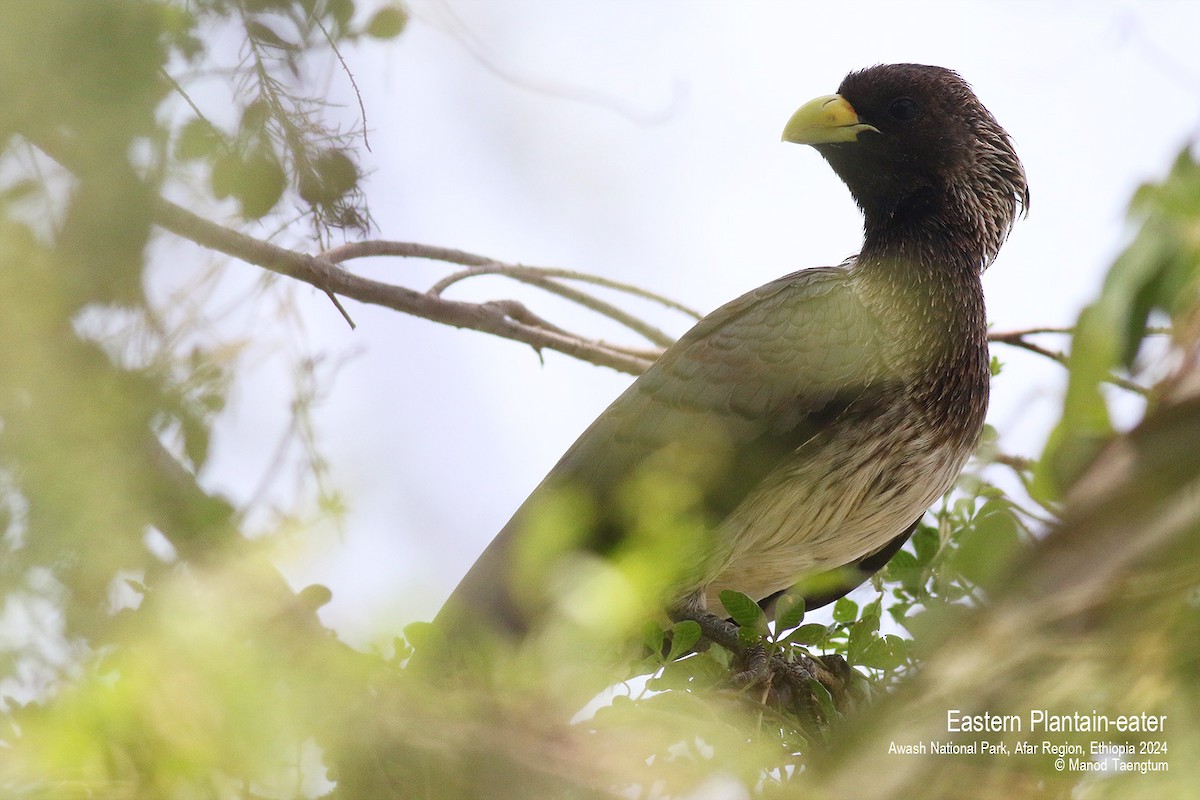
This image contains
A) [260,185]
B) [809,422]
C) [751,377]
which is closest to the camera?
[260,185]

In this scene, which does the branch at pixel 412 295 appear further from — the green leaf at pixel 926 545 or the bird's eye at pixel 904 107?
the bird's eye at pixel 904 107

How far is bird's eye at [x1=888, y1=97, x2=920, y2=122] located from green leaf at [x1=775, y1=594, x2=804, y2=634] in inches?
84.0

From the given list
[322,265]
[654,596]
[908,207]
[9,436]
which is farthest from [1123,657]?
[908,207]

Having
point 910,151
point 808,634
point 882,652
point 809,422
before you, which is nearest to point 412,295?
point 809,422

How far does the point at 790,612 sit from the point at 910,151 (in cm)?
209

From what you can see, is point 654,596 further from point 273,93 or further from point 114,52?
point 273,93

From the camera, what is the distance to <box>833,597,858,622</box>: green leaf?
9.66 ft

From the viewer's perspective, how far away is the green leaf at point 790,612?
102 inches

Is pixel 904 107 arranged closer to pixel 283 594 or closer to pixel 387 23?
pixel 387 23

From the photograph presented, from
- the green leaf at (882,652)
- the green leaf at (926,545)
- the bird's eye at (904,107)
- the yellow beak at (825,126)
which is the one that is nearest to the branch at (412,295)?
the yellow beak at (825,126)

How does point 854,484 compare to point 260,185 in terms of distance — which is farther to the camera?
point 854,484

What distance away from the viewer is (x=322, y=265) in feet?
9.39

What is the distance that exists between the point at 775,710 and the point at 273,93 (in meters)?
1.82

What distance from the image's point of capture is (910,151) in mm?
3953
